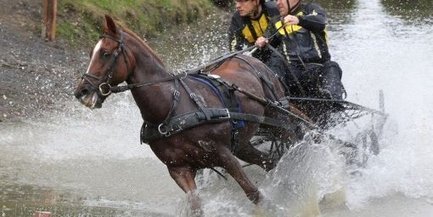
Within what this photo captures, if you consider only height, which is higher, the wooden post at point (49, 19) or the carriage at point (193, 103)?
the carriage at point (193, 103)

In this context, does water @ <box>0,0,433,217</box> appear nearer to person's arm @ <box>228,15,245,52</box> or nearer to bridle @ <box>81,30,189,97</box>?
bridle @ <box>81,30,189,97</box>

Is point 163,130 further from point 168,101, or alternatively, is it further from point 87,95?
point 87,95

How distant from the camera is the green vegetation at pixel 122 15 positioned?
1569 centimetres

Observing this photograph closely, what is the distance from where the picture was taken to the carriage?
605 cm

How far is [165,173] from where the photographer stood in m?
9.44

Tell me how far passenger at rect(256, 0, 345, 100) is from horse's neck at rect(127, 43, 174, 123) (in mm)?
2047

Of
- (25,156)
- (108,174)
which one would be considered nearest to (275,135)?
(108,174)

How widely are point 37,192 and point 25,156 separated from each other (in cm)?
156

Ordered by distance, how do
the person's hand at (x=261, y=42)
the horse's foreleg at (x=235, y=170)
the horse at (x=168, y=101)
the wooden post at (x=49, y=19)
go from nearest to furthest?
the horse at (x=168, y=101)
the horse's foreleg at (x=235, y=170)
the person's hand at (x=261, y=42)
the wooden post at (x=49, y=19)

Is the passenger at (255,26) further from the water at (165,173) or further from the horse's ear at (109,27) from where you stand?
the horse's ear at (109,27)

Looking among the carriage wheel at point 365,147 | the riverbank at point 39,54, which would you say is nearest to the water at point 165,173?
the carriage wheel at point 365,147

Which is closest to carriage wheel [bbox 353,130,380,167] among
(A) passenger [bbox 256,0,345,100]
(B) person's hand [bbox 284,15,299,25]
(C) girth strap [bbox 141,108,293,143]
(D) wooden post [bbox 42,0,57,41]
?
(A) passenger [bbox 256,0,345,100]

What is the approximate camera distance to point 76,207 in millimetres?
7516

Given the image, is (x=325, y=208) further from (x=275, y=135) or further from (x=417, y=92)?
(x=417, y=92)
